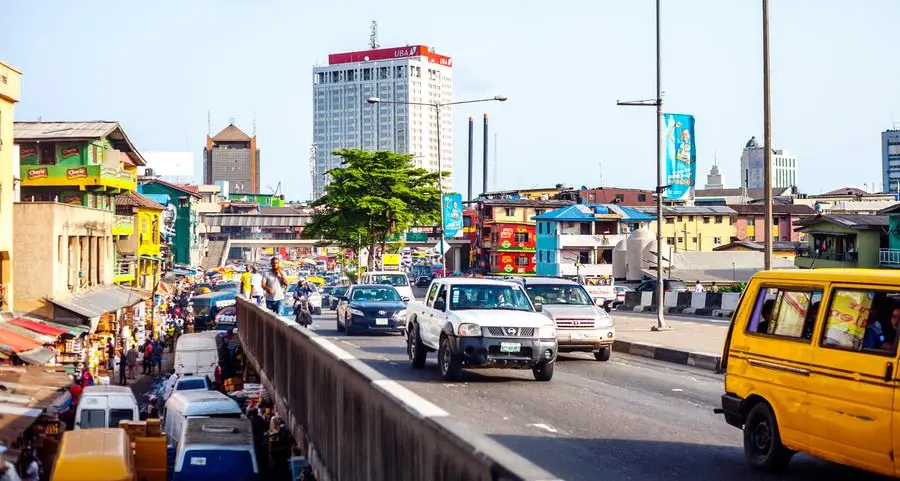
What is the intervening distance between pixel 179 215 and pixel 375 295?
84.3m

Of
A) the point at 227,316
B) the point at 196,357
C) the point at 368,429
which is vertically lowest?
the point at 196,357

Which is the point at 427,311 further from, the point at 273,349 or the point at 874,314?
the point at 874,314

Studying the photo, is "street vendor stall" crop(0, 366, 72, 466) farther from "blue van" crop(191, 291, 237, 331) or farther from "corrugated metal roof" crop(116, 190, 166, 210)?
"corrugated metal roof" crop(116, 190, 166, 210)

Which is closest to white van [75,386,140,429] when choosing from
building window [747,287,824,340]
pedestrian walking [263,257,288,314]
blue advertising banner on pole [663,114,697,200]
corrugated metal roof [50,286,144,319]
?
pedestrian walking [263,257,288,314]

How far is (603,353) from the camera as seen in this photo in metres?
23.4

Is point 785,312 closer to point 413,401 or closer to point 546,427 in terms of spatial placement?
point 546,427

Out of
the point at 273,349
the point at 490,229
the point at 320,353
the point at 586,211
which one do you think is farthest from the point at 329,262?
the point at 320,353

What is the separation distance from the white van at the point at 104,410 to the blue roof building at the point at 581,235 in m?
72.9

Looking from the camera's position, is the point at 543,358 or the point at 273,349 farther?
the point at 273,349

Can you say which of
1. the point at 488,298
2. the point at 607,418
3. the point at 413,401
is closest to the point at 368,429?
the point at 413,401

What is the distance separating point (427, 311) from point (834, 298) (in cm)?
1080

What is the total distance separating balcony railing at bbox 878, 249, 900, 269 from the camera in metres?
63.9

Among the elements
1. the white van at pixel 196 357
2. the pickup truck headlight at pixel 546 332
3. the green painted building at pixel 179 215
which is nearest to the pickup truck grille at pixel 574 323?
the pickup truck headlight at pixel 546 332

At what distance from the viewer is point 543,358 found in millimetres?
18328
